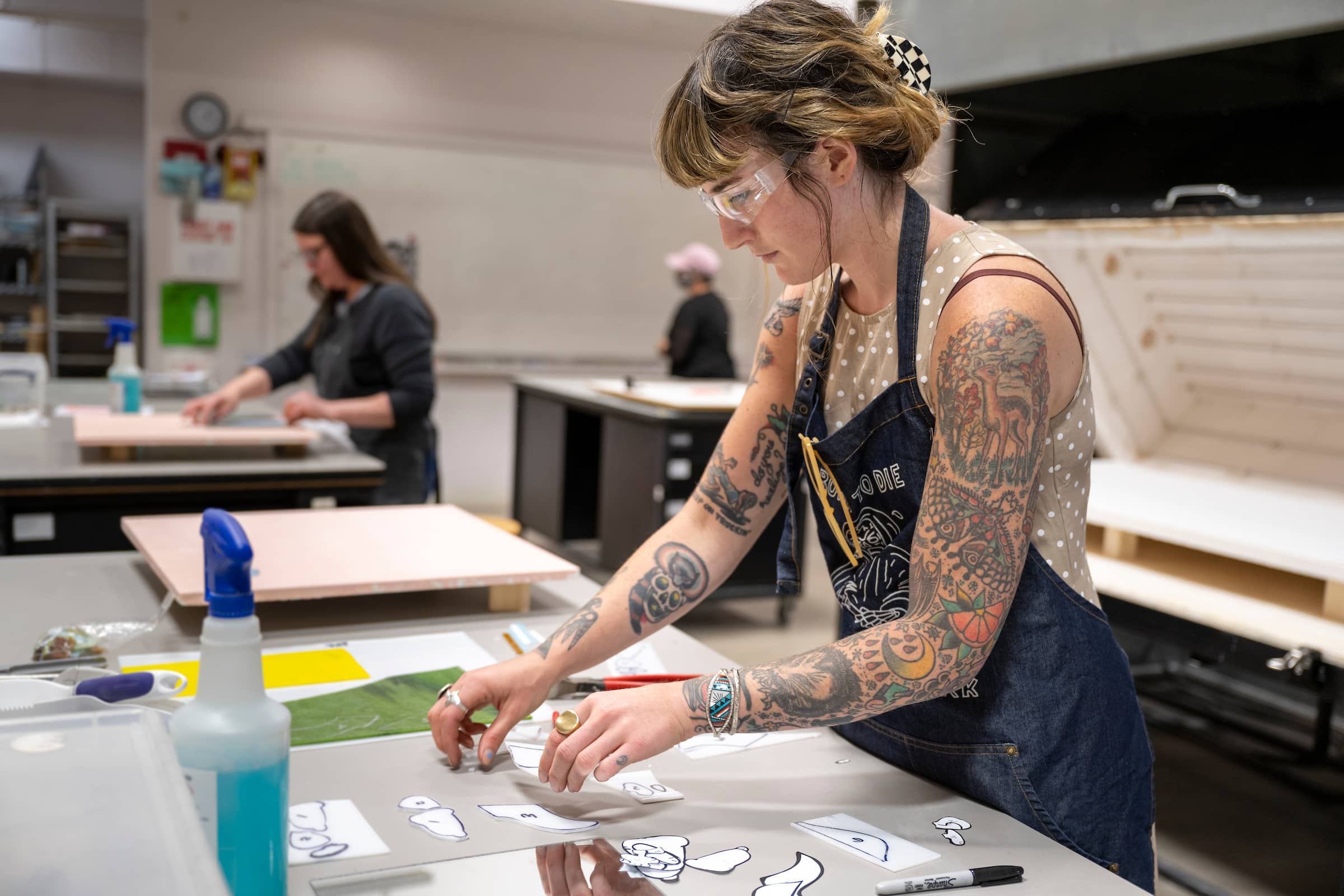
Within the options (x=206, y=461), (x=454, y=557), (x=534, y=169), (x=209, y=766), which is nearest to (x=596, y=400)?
(x=206, y=461)

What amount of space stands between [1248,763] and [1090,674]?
2.58m

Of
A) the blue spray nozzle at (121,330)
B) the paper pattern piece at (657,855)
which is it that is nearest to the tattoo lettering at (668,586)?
the paper pattern piece at (657,855)

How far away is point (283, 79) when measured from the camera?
6.23 m

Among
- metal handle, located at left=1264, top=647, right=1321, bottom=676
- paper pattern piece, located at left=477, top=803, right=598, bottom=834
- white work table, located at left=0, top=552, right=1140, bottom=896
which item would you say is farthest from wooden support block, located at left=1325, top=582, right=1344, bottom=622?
paper pattern piece, located at left=477, top=803, right=598, bottom=834

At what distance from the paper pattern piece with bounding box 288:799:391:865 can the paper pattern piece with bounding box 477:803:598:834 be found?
0.11 meters

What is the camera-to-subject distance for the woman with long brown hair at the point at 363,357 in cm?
324

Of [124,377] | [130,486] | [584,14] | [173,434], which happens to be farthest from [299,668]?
[584,14]

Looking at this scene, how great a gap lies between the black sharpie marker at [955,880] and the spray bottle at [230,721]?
0.48 m

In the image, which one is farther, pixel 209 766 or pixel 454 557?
pixel 454 557

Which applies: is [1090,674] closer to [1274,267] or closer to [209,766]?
[209,766]

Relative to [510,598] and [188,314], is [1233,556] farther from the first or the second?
[188,314]

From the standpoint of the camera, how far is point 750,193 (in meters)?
1.07

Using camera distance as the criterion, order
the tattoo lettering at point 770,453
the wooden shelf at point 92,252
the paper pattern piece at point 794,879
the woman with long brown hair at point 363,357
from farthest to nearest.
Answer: the wooden shelf at point 92,252, the woman with long brown hair at point 363,357, the tattoo lettering at point 770,453, the paper pattern piece at point 794,879

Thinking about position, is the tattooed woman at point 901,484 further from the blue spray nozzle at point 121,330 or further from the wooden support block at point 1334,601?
the blue spray nozzle at point 121,330
